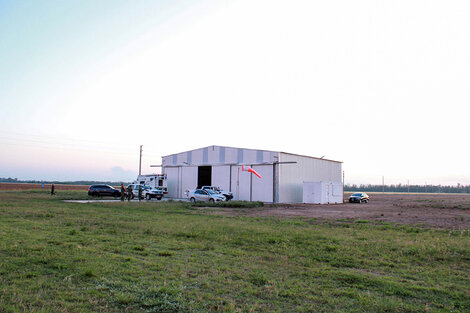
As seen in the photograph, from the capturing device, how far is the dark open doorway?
4034cm

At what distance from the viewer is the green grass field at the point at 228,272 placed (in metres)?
5.47

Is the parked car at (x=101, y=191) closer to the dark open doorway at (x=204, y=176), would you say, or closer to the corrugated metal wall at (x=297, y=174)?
the dark open doorway at (x=204, y=176)

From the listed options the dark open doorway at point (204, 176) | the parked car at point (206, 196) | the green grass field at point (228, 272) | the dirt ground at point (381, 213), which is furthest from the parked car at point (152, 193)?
the green grass field at point (228, 272)

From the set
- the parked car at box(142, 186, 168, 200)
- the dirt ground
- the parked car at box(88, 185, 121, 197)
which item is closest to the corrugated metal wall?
the dirt ground

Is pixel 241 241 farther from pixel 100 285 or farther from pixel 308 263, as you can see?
pixel 100 285

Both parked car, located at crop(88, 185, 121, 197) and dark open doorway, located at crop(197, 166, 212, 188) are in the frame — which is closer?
parked car, located at crop(88, 185, 121, 197)

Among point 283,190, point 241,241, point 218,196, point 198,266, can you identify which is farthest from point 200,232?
point 283,190

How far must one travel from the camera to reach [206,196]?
33.2m

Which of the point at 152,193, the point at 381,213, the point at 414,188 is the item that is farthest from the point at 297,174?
the point at 414,188

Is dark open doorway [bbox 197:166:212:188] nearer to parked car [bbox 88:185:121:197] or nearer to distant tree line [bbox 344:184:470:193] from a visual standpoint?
parked car [bbox 88:185:121:197]

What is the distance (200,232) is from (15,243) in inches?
213

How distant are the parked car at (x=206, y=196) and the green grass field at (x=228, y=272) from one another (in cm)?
2054

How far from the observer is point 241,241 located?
11.0 m

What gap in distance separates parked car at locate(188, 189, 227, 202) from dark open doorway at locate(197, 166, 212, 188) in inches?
243
